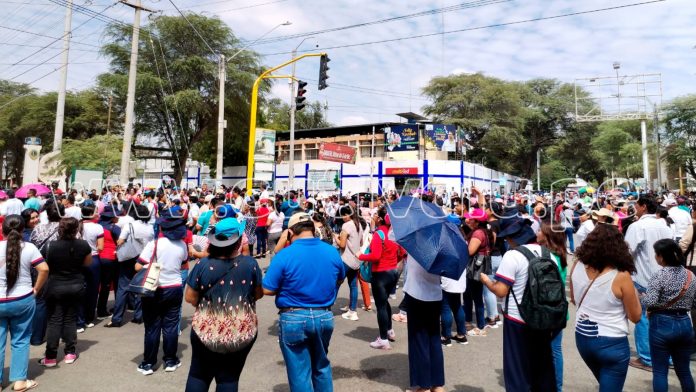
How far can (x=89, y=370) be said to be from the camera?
15.3 feet

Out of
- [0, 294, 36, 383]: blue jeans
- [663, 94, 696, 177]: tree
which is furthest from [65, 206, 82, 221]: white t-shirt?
[663, 94, 696, 177]: tree

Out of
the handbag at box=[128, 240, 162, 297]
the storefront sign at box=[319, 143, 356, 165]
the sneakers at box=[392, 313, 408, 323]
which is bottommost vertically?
the sneakers at box=[392, 313, 408, 323]

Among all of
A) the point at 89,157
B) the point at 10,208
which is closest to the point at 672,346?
the point at 10,208

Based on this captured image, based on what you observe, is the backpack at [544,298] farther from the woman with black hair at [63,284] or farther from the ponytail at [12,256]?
the woman with black hair at [63,284]

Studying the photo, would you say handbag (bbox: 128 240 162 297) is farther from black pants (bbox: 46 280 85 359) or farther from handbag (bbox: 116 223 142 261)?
handbag (bbox: 116 223 142 261)

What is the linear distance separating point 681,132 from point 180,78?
3666 cm

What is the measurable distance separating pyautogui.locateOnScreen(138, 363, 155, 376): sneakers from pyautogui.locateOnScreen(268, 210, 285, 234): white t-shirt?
6341 millimetres

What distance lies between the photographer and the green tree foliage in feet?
72.6

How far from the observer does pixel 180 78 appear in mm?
34406

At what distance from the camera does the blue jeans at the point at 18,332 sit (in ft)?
13.3

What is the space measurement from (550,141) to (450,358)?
5543cm

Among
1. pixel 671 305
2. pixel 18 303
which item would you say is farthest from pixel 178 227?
pixel 671 305

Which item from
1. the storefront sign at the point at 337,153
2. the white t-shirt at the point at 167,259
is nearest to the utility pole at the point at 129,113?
the white t-shirt at the point at 167,259

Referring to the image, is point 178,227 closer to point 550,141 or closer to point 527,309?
point 527,309
